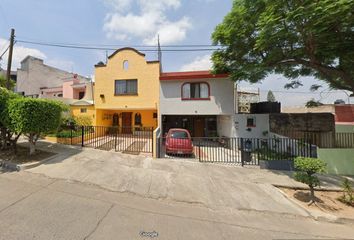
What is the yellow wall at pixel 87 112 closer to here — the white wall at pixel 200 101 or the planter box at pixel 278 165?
the white wall at pixel 200 101

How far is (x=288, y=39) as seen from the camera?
796 cm

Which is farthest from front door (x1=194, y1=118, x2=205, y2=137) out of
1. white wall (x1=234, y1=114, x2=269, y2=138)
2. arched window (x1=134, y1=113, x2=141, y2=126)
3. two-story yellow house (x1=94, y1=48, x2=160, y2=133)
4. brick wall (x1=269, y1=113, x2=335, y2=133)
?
brick wall (x1=269, y1=113, x2=335, y2=133)

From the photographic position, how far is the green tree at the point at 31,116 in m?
7.93

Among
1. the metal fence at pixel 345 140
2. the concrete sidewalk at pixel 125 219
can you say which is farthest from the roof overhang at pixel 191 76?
the concrete sidewalk at pixel 125 219

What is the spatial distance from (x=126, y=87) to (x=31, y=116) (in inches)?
335

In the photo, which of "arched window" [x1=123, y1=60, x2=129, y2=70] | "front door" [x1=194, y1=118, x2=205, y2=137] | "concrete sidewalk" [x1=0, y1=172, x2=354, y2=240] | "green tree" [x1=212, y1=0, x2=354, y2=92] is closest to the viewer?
"concrete sidewalk" [x1=0, y1=172, x2=354, y2=240]

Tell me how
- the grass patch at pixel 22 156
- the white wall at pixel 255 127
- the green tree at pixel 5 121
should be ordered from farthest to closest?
the white wall at pixel 255 127
the green tree at pixel 5 121
the grass patch at pixel 22 156

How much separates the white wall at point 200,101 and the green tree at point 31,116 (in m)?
7.78

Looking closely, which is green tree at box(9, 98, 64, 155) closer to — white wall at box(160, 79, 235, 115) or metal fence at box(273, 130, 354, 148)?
white wall at box(160, 79, 235, 115)

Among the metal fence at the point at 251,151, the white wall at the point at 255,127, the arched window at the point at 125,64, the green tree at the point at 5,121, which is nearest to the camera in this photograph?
the green tree at the point at 5,121

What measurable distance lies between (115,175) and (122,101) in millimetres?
9909

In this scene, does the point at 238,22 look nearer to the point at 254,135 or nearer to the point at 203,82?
the point at 203,82

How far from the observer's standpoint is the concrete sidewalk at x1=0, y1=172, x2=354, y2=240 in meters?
3.66

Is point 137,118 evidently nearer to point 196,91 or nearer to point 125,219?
point 196,91
